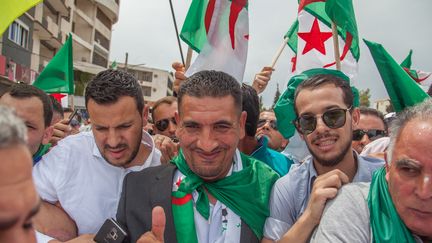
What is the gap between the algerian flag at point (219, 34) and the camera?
4.17 m

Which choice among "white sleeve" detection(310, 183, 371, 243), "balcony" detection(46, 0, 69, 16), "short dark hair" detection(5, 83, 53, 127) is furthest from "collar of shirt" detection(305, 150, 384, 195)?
"balcony" detection(46, 0, 69, 16)

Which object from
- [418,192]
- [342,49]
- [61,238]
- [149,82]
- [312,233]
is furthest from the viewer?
[149,82]

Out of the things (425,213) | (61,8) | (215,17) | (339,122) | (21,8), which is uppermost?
(61,8)

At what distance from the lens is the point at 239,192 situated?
7.61 feet

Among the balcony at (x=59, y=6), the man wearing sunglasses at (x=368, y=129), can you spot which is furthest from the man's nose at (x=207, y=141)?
the balcony at (x=59, y=6)

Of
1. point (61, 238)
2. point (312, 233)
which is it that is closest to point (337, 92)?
point (312, 233)

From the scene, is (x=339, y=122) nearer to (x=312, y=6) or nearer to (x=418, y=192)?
(x=418, y=192)

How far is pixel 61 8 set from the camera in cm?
3058

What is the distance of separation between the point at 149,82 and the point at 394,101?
263 feet

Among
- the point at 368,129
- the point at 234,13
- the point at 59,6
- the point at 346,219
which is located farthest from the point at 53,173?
the point at 59,6

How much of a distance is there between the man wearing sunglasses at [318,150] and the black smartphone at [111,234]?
73cm

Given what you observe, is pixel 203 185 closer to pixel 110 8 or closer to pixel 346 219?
pixel 346 219

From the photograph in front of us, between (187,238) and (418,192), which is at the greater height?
(418,192)

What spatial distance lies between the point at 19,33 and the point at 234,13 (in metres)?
21.7
